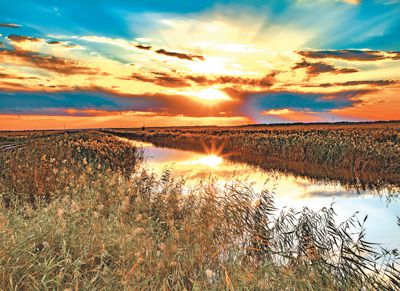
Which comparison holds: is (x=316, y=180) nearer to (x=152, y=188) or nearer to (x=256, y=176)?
(x=256, y=176)

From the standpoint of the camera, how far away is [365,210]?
1230 centimetres

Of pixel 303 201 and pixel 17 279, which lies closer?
pixel 17 279

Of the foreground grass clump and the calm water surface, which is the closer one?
the foreground grass clump

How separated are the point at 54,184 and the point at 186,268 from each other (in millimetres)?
7778

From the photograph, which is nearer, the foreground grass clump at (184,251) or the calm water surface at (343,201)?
the foreground grass clump at (184,251)

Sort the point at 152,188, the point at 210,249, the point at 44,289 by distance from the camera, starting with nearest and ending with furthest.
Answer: the point at 44,289 → the point at 210,249 → the point at 152,188

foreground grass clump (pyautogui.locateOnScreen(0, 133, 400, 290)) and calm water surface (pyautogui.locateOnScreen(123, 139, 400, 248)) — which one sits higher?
foreground grass clump (pyautogui.locateOnScreen(0, 133, 400, 290))

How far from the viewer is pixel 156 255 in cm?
641

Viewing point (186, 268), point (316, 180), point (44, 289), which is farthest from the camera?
point (316, 180)

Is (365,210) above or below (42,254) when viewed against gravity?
below

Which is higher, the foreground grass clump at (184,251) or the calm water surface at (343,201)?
the foreground grass clump at (184,251)

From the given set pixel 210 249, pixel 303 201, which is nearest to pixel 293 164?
pixel 303 201

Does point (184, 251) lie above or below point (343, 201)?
above

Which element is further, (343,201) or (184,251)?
(343,201)
